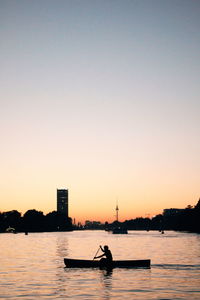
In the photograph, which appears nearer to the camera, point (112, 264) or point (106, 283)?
point (106, 283)

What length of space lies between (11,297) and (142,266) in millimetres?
22775

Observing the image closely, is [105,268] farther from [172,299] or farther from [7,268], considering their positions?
[172,299]

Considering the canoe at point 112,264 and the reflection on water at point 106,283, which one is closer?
the reflection on water at point 106,283

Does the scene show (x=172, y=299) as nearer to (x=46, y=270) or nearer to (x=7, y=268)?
(x=46, y=270)

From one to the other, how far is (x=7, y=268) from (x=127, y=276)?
734 inches

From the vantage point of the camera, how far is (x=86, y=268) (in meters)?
57.1

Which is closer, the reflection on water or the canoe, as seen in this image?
the reflection on water

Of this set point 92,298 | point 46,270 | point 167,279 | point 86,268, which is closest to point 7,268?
point 46,270

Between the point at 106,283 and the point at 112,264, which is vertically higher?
the point at 112,264

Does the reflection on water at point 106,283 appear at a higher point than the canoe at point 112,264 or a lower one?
lower

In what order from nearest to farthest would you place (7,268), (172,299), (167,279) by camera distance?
(172,299), (167,279), (7,268)

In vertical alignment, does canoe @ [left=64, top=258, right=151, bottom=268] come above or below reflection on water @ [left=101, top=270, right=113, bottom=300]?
above

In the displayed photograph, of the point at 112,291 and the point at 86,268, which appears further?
the point at 86,268

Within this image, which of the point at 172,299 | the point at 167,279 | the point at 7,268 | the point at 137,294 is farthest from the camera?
the point at 7,268
